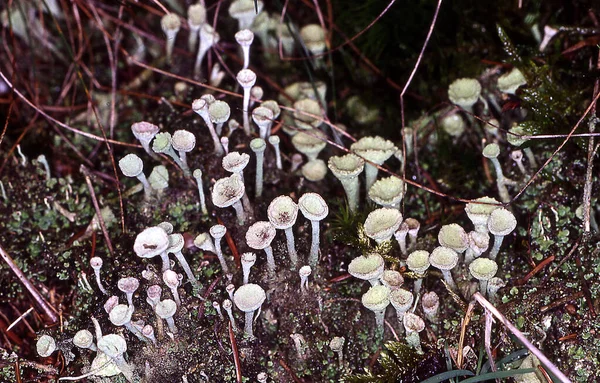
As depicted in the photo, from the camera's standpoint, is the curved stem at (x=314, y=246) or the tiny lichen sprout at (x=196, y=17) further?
the tiny lichen sprout at (x=196, y=17)

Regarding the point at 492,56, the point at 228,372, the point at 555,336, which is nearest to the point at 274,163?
the point at 228,372

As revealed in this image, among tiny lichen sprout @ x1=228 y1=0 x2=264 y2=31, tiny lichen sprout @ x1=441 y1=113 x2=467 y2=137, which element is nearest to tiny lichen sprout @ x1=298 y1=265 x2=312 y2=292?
tiny lichen sprout @ x1=441 y1=113 x2=467 y2=137

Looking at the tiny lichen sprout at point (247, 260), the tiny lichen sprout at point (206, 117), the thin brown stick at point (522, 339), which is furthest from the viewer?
the tiny lichen sprout at point (206, 117)

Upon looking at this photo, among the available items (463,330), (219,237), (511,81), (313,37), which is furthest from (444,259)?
(313,37)

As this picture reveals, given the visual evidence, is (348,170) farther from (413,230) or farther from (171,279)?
(171,279)

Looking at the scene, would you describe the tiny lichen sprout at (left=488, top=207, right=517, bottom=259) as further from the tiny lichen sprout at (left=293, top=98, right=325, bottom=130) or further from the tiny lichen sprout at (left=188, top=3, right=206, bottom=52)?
the tiny lichen sprout at (left=188, top=3, right=206, bottom=52)

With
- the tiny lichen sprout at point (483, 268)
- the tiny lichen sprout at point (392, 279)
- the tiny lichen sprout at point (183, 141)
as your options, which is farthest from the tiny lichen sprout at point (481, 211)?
the tiny lichen sprout at point (183, 141)

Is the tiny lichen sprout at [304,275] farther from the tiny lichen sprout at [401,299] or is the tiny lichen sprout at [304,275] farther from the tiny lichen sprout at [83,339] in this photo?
the tiny lichen sprout at [83,339]

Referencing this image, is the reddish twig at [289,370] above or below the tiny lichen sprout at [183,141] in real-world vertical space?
below
